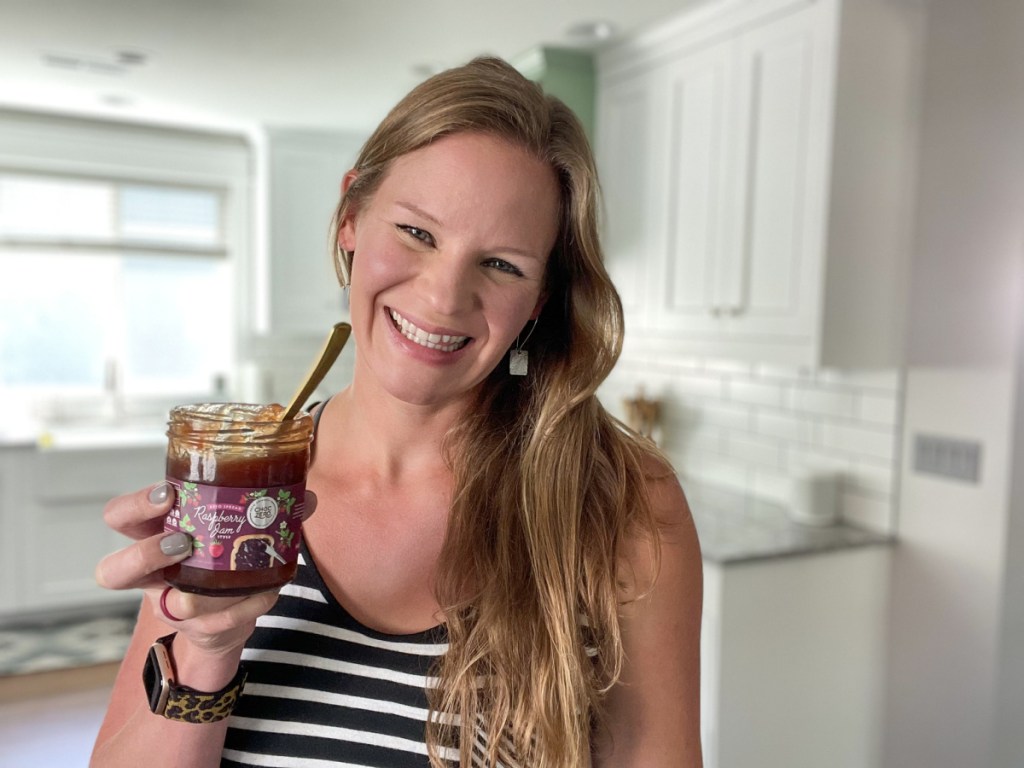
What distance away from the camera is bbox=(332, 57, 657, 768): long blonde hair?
90cm

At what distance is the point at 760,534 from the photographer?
2.25 m

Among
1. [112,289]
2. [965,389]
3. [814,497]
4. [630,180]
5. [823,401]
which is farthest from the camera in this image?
[112,289]

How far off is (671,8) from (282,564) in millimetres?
2206

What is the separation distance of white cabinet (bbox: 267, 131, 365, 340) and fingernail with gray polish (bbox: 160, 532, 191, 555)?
3.62 m

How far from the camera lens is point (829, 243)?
82.4 inches

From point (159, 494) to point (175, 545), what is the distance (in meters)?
0.05

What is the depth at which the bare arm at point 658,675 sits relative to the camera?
3.13 feet

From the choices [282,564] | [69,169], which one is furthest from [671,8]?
[69,169]

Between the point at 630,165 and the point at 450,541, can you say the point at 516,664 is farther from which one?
the point at 630,165

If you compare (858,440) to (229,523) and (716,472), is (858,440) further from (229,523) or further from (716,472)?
(229,523)

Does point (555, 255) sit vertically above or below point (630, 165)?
below

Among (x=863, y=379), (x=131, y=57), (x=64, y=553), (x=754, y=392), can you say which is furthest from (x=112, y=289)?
(x=863, y=379)

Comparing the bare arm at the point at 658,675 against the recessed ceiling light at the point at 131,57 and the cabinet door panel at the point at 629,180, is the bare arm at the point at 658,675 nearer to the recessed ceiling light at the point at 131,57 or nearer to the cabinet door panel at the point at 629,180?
the cabinet door panel at the point at 629,180

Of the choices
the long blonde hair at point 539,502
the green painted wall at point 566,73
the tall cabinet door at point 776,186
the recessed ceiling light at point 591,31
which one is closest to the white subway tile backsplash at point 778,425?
the tall cabinet door at point 776,186
